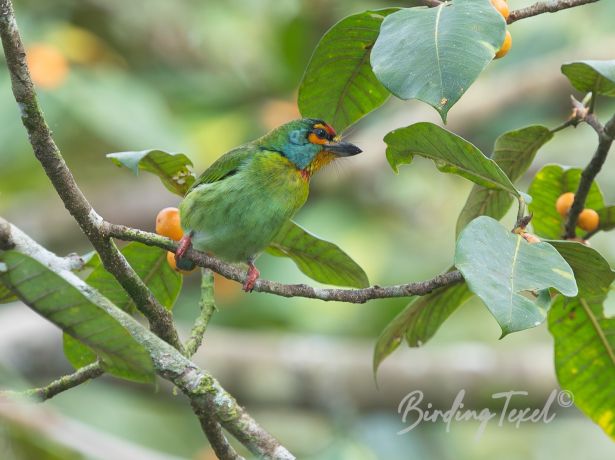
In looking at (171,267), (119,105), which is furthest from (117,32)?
(171,267)

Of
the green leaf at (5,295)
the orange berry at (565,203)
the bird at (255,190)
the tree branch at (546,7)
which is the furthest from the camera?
the bird at (255,190)

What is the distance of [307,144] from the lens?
286 cm

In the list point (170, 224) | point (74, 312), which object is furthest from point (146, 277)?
point (74, 312)

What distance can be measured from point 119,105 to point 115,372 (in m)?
4.34

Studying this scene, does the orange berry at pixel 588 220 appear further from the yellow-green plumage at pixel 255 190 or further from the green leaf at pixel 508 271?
the yellow-green plumage at pixel 255 190

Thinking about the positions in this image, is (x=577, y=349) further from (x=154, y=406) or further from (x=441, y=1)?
(x=154, y=406)

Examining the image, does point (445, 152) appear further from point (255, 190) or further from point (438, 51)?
point (255, 190)

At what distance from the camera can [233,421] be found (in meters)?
1.92

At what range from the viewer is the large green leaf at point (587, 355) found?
7.67 ft

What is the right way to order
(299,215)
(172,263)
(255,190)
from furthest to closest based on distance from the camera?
1. (299,215)
2. (255,190)
3. (172,263)

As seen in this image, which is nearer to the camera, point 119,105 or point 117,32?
point 119,105

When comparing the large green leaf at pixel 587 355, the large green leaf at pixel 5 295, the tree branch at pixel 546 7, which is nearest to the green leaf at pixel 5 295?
the large green leaf at pixel 5 295

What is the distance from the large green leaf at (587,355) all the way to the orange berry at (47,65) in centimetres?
418

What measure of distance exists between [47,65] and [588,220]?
4.37m
